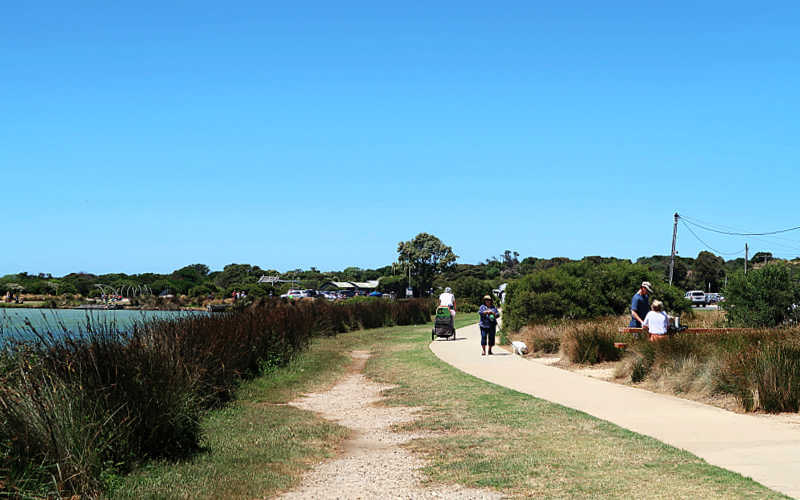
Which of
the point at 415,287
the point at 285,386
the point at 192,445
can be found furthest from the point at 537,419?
the point at 415,287

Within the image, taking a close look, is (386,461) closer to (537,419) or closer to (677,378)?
(537,419)

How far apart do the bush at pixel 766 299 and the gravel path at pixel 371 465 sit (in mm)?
14738

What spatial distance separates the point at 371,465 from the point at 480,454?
124 centimetres

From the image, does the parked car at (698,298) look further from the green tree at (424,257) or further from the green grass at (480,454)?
the green grass at (480,454)

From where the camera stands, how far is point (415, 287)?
112 meters

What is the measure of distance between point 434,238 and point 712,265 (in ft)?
136

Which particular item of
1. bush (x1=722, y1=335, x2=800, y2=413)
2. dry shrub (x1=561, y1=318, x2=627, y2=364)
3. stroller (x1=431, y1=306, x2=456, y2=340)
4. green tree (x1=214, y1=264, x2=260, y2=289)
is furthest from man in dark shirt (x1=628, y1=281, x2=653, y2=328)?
green tree (x1=214, y1=264, x2=260, y2=289)

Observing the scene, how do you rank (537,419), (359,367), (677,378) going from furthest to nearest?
(359,367), (677,378), (537,419)

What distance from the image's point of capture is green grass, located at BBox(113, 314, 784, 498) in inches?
273

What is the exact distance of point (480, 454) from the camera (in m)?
8.60

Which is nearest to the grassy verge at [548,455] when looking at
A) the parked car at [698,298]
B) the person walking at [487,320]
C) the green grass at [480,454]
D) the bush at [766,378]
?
the green grass at [480,454]

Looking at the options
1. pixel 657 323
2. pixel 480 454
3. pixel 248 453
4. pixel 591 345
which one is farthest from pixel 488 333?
pixel 248 453

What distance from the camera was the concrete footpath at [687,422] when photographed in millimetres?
7457

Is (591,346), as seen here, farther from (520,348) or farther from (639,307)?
(520,348)
